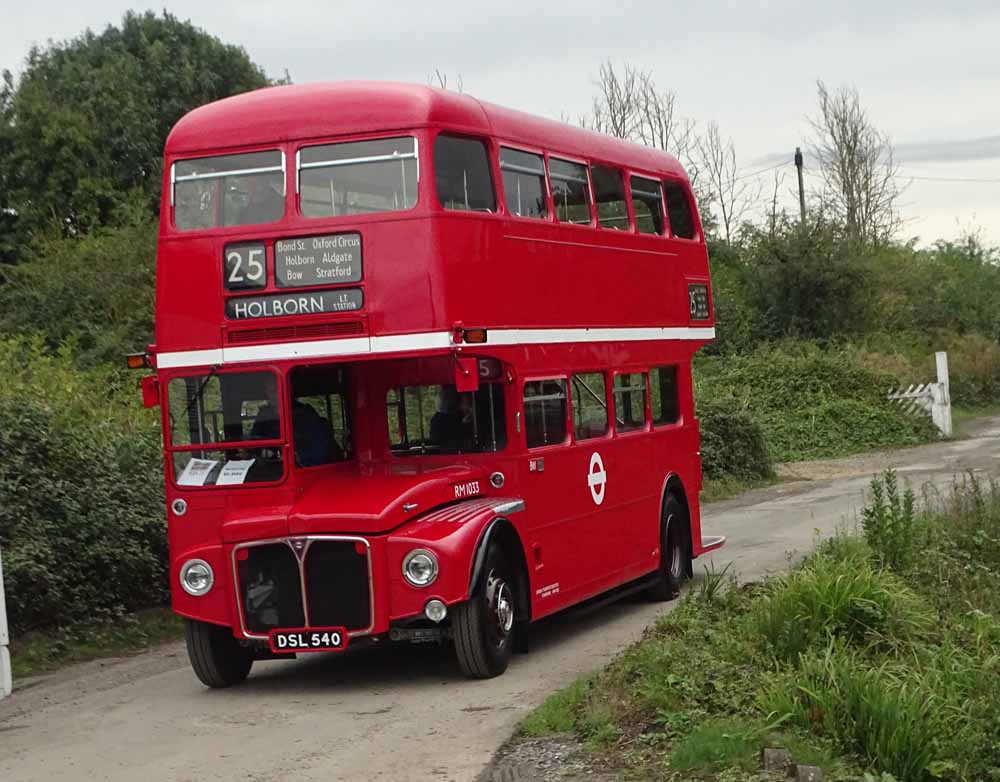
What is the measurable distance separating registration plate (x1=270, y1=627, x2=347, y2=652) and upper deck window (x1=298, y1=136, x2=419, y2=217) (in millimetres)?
2888

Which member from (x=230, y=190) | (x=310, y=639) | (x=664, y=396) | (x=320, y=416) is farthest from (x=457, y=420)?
(x=664, y=396)

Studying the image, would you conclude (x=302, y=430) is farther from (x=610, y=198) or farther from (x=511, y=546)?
(x=610, y=198)

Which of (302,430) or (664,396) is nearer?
(302,430)

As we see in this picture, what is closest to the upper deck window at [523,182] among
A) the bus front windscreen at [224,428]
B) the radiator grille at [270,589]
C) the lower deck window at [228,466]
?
the bus front windscreen at [224,428]

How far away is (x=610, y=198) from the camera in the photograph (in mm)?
14641

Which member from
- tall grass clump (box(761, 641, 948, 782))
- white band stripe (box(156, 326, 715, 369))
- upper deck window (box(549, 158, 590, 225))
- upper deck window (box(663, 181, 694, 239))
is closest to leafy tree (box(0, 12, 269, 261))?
upper deck window (box(663, 181, 694, 239))

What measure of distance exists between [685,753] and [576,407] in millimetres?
5926

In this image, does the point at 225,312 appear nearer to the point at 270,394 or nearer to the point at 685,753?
the point at 270,394

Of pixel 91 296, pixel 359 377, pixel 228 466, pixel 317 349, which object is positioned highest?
pixel 91 296

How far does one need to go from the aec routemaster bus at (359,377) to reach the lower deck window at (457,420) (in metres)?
0.02

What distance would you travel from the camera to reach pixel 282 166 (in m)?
11.4

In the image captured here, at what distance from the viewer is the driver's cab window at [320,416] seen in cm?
1168

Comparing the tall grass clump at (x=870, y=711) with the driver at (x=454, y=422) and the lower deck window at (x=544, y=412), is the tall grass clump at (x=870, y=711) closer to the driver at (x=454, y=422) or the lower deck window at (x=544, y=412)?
the driver at (x=454, y=422)

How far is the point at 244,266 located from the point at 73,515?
416 centimetres
